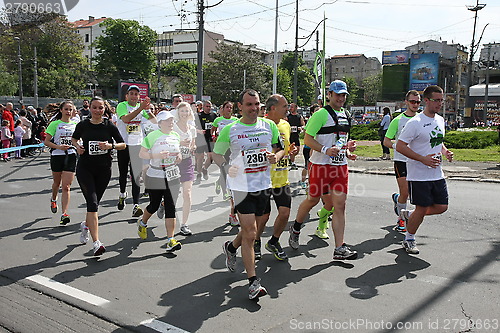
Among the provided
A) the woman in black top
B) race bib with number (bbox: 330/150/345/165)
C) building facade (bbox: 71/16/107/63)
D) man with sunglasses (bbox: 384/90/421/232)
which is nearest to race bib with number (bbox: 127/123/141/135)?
the woman in black top

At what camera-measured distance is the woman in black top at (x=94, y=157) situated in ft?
18.9

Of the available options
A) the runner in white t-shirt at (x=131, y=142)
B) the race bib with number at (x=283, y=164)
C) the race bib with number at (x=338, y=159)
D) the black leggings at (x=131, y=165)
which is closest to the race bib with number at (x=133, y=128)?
the runner in white t-shirt at (x=131, y=142)

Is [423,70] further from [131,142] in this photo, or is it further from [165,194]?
[165,194]

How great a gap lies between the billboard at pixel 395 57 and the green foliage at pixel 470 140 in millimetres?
58741

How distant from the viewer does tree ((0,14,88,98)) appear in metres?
56.0

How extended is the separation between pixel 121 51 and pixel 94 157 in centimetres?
6586

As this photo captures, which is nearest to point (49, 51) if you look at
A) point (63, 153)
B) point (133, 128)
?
point (133, 128)

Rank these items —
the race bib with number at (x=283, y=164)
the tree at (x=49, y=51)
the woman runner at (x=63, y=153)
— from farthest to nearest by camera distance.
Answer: the tree at (x=49, y=51) → the woman runner at (x=63, y=153) → the race bib with number at (x=283, y=164)

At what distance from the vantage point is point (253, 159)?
4648 millimetres

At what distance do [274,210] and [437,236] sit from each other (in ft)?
9.61

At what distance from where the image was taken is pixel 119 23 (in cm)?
6656

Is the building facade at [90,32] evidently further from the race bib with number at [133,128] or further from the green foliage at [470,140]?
the race bib with number at [133,128]

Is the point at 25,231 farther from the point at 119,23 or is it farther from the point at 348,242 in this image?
the point at 119,23

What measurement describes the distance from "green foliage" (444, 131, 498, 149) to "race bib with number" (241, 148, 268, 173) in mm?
18103
